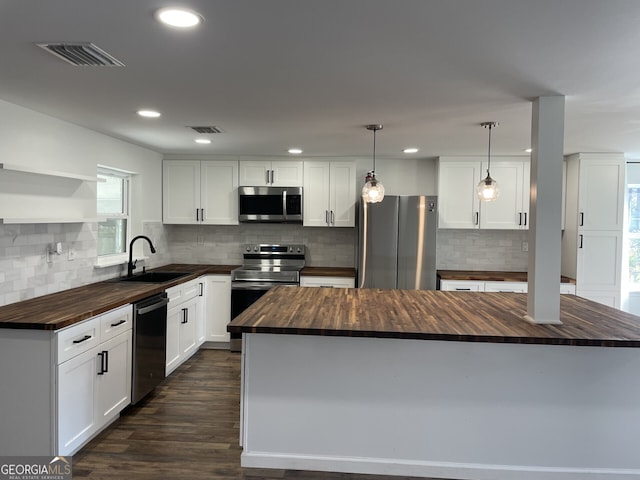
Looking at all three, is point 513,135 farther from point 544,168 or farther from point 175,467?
point 175,467

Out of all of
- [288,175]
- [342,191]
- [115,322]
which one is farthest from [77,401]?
[342,191]

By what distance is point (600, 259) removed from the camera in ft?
14.6

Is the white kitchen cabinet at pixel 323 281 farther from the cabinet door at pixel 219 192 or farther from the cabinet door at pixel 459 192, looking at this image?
the cabinet door at pixel 459 192

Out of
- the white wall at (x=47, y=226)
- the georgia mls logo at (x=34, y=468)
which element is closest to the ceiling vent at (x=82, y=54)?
→ the white wall at (x=47, y=226)

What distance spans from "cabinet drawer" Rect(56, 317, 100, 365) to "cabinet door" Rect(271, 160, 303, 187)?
271 cm

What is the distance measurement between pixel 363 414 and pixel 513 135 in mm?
2637

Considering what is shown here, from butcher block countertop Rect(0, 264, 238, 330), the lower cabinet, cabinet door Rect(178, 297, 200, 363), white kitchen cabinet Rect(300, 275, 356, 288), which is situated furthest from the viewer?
white kitchen cabinet Rect(300, 275, 356, 288)

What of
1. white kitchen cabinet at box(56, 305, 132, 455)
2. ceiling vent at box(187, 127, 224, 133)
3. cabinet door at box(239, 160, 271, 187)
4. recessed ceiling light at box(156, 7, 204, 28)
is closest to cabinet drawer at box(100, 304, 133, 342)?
white kitchen cabinet at box(56, 305, 132, 455)

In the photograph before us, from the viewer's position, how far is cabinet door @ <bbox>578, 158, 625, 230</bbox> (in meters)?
4.39

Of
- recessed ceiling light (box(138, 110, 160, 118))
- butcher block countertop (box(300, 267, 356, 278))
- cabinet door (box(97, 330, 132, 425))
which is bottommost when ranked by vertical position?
cabinet door (box(97, 330, 132, 425))

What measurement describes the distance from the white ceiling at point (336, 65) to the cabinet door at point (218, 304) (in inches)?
75.3

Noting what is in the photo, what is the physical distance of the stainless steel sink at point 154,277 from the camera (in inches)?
158

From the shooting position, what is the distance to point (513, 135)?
3617 millimetres

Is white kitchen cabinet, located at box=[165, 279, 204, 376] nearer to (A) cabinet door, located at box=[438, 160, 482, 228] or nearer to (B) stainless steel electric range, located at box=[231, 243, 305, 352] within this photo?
(B) stainless steel electric range, located at box=[231, 243, 305, 352]
